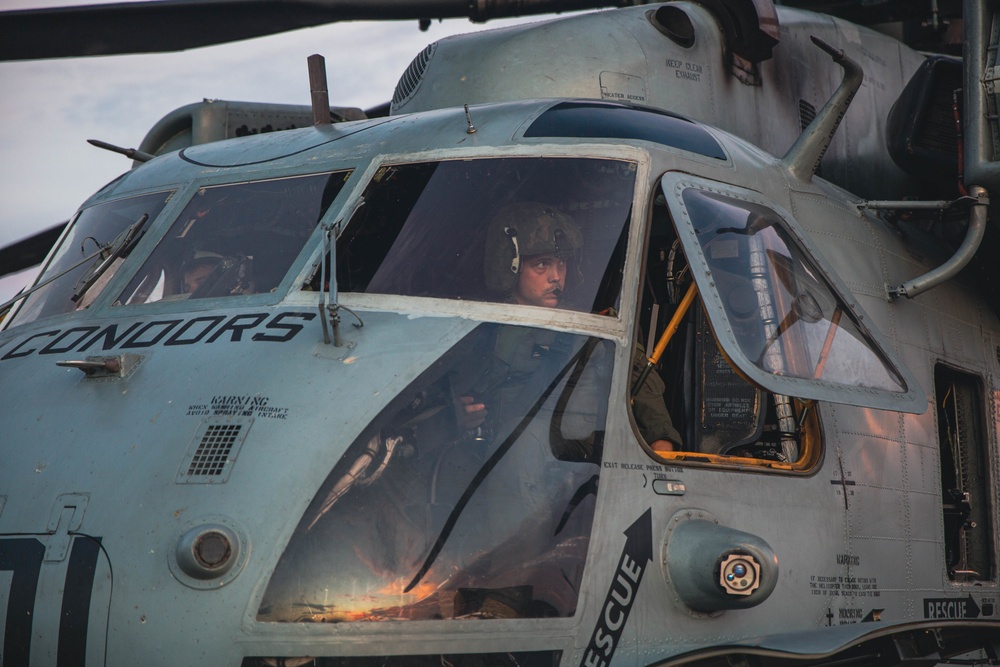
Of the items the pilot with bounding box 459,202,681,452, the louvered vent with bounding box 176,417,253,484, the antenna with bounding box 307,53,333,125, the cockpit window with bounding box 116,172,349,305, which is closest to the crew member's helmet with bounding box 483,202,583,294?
the pilot with bounding box 459,202,681,452

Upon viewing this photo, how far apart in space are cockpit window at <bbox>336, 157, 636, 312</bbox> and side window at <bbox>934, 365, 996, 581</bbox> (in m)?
2.31

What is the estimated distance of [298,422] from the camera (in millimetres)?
3283

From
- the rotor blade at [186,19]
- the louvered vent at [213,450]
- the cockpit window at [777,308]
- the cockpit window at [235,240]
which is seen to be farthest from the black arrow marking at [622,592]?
the rotor blade at [186,19]

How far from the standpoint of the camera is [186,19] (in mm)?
6441

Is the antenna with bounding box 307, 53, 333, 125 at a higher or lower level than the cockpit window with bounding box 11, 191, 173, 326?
higher

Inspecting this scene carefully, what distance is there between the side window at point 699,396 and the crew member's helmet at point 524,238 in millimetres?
338

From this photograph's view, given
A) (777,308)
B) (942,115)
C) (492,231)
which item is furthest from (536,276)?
(942,115)

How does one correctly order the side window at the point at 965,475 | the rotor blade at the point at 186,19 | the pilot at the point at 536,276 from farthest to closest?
1. the rotor blade at the point at 186,19
2. the side window at the point at 965,475
3. the pilot at the point at 536,276

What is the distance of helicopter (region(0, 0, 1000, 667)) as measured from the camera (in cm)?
310

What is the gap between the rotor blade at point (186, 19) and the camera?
20.2 ft

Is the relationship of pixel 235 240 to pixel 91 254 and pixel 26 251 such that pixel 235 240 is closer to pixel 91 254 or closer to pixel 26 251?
pixel 91 254

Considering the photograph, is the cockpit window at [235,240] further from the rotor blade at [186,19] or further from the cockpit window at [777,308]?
the rotor blade at [186,19]

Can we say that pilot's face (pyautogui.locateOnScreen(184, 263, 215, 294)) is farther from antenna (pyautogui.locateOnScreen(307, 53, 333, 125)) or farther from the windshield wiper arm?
antenna (pyautogui.locateOnScreen(307, 53, 333, 125))

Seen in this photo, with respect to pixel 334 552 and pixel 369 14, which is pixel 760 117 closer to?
pixel 369 14
